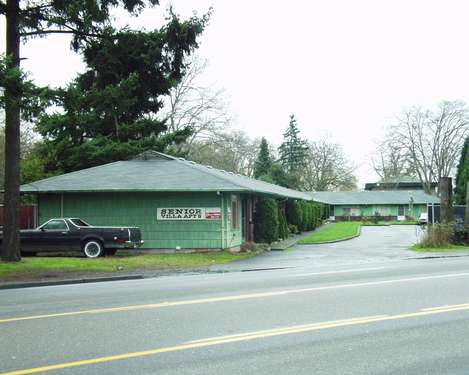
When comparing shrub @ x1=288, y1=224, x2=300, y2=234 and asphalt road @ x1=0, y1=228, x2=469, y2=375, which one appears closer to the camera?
asphalt road @ x1=0, y1=228, x2=469, y2=375

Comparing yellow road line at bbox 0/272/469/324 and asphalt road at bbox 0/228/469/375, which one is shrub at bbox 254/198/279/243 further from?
asphalt road at bbox 0/228/469/375

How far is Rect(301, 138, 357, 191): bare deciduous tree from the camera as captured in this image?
94.3 metres

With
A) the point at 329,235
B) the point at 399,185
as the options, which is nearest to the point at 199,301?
the point at 329,235

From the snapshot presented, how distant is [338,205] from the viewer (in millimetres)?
83688

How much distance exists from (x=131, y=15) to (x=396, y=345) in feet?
52.3

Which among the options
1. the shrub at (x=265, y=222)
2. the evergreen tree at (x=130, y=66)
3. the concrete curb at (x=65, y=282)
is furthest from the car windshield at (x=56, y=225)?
the shrub at (x=265, y=222)

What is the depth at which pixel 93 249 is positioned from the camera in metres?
21.8

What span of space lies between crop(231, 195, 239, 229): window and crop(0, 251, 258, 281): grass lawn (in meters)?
2.69

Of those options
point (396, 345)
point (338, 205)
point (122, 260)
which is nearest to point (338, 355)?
point (396, 345)

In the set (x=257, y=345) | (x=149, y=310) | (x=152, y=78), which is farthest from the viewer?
(x=152, y=78)

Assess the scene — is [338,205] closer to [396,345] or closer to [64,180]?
[64,180]

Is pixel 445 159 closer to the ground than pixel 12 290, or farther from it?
farther from it

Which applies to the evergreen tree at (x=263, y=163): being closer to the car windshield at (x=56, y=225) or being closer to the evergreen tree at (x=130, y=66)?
the evergreen tree at (x=130, y=66)

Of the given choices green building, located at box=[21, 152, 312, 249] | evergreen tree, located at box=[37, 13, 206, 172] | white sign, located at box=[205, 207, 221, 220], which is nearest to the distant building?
green building, located at box=[21, 152, 312, 249]
